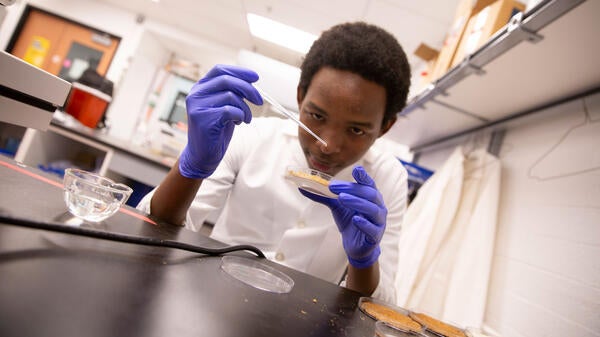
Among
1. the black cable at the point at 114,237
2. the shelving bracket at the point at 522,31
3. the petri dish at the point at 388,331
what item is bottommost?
the petri dish at the point at 388,331

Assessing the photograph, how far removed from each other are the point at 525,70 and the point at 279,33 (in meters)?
3.39

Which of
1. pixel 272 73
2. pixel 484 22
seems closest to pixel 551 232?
pixel 484 22

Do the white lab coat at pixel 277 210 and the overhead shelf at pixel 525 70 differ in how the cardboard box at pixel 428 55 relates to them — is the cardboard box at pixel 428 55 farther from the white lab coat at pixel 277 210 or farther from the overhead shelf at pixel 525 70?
the white lab coat at pixel 277 210

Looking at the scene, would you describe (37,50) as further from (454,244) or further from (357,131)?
(454,244)

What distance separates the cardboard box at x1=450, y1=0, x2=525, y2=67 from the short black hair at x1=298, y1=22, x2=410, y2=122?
0.47 meters

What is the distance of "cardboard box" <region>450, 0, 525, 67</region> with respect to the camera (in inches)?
57.5

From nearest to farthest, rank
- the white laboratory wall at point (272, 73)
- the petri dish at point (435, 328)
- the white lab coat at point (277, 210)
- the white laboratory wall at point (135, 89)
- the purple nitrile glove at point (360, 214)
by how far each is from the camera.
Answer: the petri dish at point (435, 328), the purple nitrile glove at point (360, 214), the white lab coat at point (277, 210), the white laboratory wall at point (272, 73), the white laboratory wall at point (135, 89)

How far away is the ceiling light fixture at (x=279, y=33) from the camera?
393 cm

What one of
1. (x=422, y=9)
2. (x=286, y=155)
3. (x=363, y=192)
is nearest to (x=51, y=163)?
(x=286, y=155)

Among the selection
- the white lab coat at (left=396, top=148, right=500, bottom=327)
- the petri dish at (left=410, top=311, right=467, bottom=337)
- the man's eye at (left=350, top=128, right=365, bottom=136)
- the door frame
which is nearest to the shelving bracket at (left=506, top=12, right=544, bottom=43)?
the man's eye at (left=350, top=128, right=365, bottom=136)

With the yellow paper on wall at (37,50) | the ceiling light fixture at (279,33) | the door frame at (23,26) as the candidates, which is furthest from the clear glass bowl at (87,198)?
the yellow paper on wall at (37,50)

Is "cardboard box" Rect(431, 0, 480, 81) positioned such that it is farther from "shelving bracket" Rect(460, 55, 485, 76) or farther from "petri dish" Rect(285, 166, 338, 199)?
"petri dish" Rect(285, 166, 338, 199)

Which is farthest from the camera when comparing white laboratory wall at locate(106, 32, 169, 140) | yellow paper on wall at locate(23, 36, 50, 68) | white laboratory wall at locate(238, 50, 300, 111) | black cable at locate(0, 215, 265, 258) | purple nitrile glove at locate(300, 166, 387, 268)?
yellow paper on wall at locate(23, 36, 50, 68)

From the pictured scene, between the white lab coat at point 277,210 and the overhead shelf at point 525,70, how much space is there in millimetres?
591
